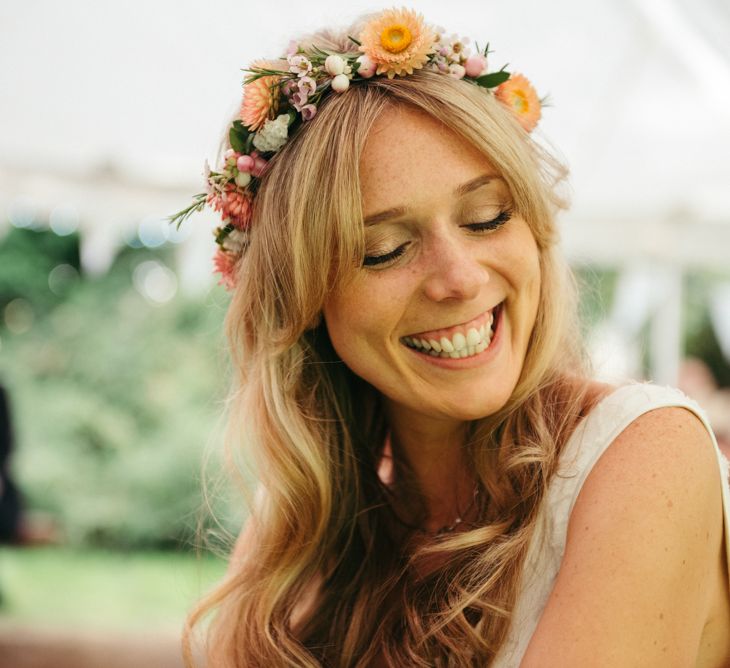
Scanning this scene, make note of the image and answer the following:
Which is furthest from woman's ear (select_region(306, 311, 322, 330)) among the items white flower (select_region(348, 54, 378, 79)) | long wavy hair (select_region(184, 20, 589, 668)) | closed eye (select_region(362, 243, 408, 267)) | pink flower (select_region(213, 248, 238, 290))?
white flower (select_region(348, 54, 378, 79))

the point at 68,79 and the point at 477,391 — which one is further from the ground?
the point at 68,79

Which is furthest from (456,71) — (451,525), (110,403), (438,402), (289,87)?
(110,403)

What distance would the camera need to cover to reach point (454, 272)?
157 cm

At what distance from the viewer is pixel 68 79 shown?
4.59 metres

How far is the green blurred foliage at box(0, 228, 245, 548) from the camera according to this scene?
29.2 ft

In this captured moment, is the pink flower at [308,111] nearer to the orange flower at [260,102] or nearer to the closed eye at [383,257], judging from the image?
the orange flower at [260,102]

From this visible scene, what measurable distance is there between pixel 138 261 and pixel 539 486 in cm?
885

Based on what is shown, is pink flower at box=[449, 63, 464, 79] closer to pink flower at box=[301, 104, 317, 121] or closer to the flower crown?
the flower crown

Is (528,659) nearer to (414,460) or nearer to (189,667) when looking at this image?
(414,460)

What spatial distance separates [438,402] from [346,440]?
0.45m

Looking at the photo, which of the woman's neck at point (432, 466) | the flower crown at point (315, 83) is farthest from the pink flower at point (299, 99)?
the woman's neck at point (432, 466)

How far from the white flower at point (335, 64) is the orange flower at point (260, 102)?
14 cm

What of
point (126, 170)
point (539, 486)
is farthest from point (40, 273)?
point (539, 486)

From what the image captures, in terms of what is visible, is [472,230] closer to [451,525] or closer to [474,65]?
[474,65]
